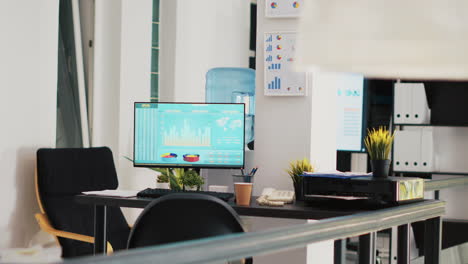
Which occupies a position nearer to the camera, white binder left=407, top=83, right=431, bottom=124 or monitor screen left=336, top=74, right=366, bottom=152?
white binder left=407, top=83, right=431, bottom=124

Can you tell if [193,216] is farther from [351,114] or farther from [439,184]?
[351,114]

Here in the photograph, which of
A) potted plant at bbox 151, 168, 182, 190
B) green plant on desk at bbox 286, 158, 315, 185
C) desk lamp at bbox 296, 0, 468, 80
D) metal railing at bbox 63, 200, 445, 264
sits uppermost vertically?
desk lamp at bbox 296, 0, 468, 80

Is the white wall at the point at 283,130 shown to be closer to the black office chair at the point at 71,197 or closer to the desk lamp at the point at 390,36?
the black office chair at the point at 71,197

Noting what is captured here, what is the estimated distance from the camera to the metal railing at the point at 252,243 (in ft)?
2.37

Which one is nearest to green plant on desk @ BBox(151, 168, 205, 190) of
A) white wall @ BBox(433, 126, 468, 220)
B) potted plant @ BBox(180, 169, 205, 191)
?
potted plant @ BBox(180, 169, 205, 191)

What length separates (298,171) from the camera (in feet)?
10.4

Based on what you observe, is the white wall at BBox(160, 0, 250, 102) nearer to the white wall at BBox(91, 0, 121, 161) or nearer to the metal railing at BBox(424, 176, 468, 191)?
the white wall at BBox(91, 0, 121, 161)

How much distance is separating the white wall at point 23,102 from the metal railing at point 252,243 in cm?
277

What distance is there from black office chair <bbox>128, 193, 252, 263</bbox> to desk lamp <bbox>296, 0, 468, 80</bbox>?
1.47m

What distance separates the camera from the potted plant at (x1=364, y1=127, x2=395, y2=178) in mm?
2325

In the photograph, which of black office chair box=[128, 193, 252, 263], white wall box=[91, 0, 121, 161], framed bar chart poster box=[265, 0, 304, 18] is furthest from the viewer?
white wall box=[91, 0, 121, 161]

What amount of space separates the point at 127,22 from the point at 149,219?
305cm

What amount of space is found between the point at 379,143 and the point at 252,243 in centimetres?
157

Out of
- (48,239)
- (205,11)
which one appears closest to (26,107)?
(48,239)
